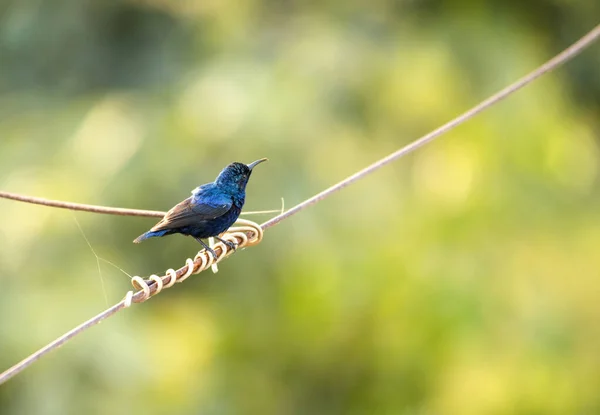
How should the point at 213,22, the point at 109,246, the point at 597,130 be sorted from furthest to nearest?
the point at 597,130
the point at 213,22
the point at 109,246

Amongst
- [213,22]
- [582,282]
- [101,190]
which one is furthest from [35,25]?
[582,282]

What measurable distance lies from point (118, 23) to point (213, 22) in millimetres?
938

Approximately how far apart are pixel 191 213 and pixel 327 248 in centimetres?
348

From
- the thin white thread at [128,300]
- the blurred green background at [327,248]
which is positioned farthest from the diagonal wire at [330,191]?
the blurred green background at [327,248]

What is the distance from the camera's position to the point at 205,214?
2.25 m

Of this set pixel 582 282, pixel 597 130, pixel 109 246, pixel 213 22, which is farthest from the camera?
pixel 597 130

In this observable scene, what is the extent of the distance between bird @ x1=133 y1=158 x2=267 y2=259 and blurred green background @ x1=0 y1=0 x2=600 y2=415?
3.17m

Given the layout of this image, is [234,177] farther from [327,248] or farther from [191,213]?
[327,248]

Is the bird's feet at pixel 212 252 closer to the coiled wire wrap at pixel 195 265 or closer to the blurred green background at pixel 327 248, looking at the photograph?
the coiled wire wrap at pixel 195 265

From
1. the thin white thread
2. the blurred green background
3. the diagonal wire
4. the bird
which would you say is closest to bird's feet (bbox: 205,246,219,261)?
the bird

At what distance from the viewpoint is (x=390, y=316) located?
228 inches

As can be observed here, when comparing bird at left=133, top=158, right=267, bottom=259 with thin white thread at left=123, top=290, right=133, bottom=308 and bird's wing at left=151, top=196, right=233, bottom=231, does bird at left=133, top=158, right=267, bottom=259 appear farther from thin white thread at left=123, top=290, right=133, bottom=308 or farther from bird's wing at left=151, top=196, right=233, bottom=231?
thin white thread at left=123, top=290, right=133, bottom=308

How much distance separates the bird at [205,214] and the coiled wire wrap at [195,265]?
2 centimetres

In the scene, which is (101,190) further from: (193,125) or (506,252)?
(506,252)
